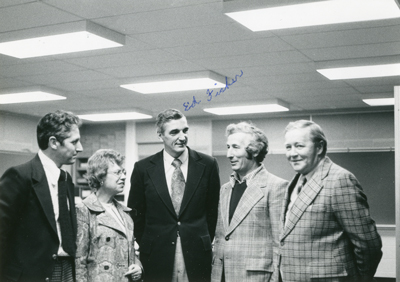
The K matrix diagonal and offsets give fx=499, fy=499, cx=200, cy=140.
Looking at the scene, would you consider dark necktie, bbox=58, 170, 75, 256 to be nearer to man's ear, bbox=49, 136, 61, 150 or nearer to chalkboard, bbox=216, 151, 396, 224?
man's ear, bbox=49, 136, 61, 150

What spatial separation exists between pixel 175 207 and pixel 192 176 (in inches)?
8.8

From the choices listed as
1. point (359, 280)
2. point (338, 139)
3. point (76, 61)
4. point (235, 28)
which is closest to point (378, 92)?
point (338, 139)

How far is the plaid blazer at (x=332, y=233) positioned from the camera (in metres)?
2.38

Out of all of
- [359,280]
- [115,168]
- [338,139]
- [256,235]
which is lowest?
[359,280]

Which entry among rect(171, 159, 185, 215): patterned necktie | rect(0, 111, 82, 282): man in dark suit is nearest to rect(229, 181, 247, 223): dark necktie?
rect(171, 159, 185, 215): patterned necktie

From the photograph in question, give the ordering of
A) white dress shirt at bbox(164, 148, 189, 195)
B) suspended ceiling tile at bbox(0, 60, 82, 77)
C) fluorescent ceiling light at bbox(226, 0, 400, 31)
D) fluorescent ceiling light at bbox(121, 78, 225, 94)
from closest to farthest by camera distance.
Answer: white dress shirt at bbox(164, 148, 189, 195), fluorescent ceiling light at bbox(226, 0, 400, 31), suspended ceiling tile at bbox(0, 60, 82, 77), fluorescent ceiling light at bbox(121, 78, 225, 94)

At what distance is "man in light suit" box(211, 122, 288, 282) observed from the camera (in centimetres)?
277

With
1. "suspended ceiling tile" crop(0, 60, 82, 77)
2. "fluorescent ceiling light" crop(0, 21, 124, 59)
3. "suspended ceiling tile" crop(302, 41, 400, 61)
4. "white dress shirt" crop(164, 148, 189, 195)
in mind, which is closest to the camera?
"white dress shirt" crop(164, 148, 189, 195)

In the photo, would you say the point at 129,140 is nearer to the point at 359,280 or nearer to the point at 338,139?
the point at 338,139

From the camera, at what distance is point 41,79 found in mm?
6562

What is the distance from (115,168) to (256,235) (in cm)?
91

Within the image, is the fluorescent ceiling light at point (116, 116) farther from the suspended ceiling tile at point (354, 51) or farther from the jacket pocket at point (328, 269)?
the jacket pocket at point (328, 269)

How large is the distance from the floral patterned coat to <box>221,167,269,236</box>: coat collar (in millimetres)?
577

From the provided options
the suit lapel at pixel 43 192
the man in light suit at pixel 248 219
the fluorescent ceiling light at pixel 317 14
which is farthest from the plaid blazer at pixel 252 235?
the fluorescent ceiling light at pixel 317 14
